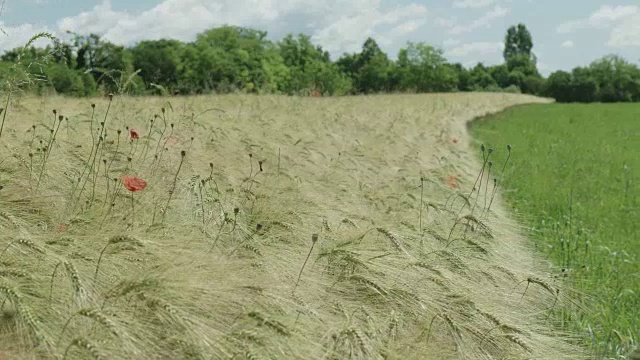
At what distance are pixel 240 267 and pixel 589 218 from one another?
505cm

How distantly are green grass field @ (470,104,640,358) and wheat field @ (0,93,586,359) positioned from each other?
0.75 ft

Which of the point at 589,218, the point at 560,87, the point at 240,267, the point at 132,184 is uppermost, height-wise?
the point at 132,184

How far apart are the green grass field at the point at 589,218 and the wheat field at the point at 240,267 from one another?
23 cm

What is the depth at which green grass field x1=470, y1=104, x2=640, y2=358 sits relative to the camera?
3.75 meters

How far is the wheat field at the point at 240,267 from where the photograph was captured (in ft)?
7.06

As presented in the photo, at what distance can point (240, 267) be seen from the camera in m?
2.79

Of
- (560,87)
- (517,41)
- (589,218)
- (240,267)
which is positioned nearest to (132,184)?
(240,267)

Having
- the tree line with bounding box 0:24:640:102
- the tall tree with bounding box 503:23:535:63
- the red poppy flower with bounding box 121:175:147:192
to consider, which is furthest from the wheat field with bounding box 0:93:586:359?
the tall tree with bounding box 503:23:535:63

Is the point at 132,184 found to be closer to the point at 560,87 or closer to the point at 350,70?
the point at 560,87

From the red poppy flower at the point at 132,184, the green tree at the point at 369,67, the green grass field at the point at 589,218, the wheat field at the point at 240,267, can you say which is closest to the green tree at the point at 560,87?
the green tree at the point at 369,67

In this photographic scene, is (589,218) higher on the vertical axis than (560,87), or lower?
higher

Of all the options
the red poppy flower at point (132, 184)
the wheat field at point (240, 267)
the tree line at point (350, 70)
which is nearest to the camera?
the wheat field at point (240, 267)

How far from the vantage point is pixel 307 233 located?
3.51 m

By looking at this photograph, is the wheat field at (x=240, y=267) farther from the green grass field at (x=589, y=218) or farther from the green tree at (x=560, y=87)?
the green tree at (x=560, y=87)
